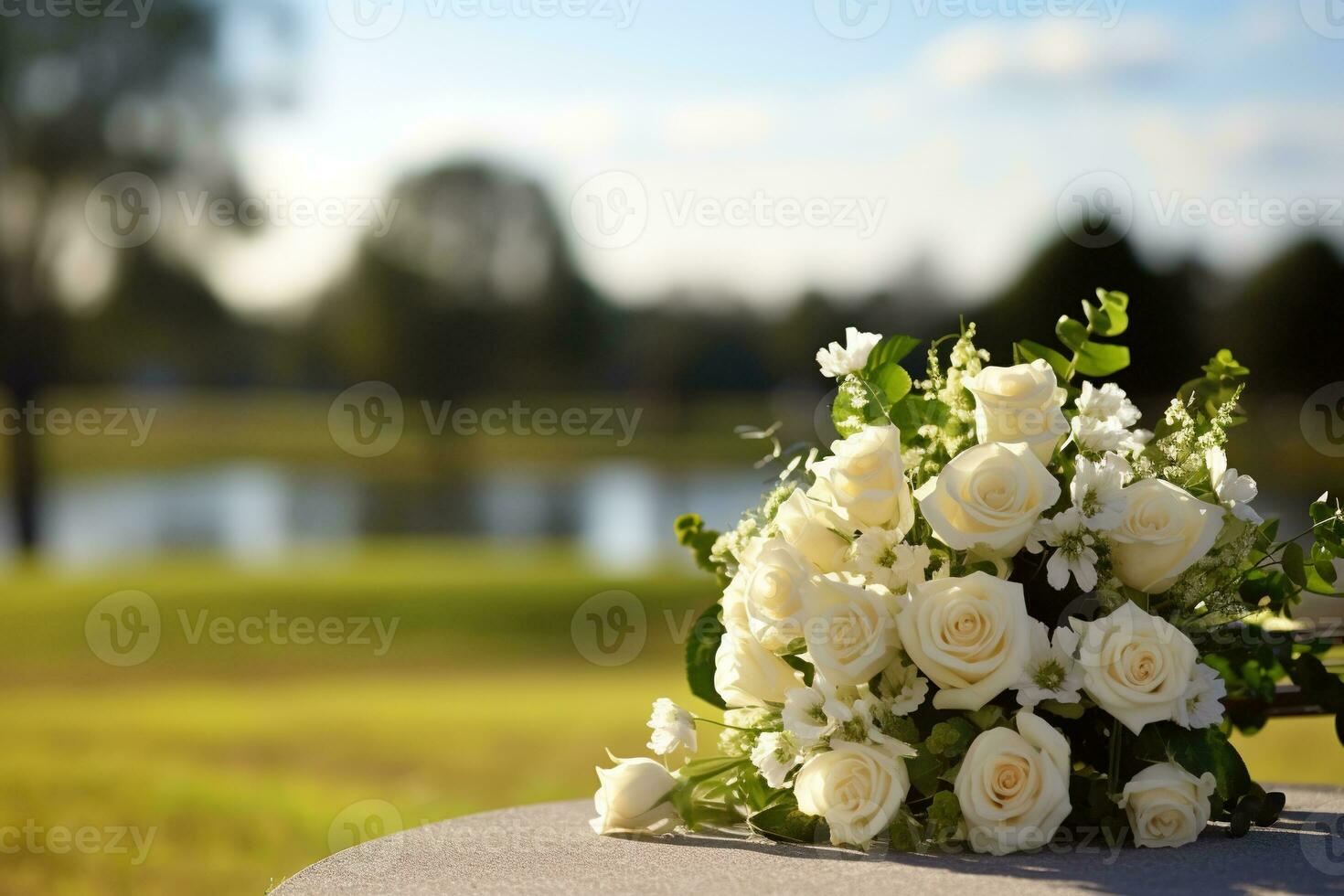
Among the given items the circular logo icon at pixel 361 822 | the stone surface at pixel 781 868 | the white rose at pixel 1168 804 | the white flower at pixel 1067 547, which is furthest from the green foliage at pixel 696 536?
the circular logo icon at pixel 361 822

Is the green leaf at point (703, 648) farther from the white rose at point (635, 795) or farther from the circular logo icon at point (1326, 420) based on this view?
the circular logo icon at point (1326, 420)

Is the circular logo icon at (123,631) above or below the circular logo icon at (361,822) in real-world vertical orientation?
above

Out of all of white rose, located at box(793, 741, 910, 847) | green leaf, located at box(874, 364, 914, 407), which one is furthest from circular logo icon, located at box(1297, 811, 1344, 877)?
green leaf, located at box(874, 364, 914, 407)

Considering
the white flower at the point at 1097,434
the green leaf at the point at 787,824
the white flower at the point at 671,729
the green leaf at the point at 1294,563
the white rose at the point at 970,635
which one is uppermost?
the white flower at the point at 1097,434

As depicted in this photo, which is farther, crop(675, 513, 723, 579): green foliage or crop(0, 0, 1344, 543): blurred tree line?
crop(0, 0, 1344, 543): blurred tree line

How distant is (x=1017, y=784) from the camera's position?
1.89 m

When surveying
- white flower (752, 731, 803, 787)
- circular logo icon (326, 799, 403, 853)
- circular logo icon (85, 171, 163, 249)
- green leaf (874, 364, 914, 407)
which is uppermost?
circular logo icon (85, 171, 163, 249)

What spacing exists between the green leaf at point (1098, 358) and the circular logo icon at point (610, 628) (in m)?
10.9

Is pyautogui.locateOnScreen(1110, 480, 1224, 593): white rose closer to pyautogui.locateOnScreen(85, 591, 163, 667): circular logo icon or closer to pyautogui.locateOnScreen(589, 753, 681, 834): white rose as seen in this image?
pyautogui.locateOnScreen(589, 753, 681, 834): white rose

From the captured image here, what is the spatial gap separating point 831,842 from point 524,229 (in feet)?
115

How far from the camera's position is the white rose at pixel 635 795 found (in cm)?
211

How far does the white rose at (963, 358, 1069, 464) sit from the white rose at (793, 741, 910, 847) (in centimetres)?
57

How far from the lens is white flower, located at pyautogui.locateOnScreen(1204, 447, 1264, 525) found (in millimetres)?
2137

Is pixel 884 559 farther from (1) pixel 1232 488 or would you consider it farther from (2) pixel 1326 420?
(2) pixel 1326 420
